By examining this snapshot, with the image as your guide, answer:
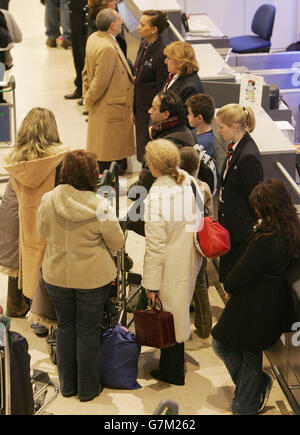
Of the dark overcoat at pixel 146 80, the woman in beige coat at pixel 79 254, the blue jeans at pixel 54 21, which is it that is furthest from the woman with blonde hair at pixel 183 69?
the blue jeans at pixel 54 21

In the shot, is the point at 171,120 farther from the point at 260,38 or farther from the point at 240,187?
the point at 260,38

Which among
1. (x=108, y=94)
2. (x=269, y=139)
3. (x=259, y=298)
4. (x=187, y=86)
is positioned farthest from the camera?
(x=108, y=94)

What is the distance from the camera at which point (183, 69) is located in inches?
221

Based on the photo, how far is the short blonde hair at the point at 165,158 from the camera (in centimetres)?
398

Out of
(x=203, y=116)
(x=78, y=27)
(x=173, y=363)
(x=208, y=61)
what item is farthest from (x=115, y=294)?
(x=78, y=27)

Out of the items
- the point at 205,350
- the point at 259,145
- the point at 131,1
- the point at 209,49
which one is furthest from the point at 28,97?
the point at 205,350

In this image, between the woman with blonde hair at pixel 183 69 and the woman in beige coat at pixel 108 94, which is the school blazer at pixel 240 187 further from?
the woman in beige coat at pixel 108 94

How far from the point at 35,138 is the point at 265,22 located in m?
6.57

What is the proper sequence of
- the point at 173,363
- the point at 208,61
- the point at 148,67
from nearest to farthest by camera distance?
1. the point at 173,363
2. the point at 148,67
3. the point at 208,61

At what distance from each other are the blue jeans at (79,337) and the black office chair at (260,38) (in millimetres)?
6677

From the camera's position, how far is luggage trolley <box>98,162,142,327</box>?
4.44 metres

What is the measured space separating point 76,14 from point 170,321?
19.1 ft

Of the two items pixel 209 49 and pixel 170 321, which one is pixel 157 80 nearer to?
pixel 209 49

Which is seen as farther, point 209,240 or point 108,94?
point 108,94
